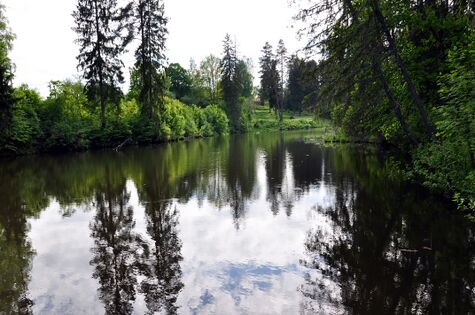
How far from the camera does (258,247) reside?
7980mm

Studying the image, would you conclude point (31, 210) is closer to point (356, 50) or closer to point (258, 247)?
point (258, 247)

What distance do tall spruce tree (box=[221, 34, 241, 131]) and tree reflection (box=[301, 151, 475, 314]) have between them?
176ft

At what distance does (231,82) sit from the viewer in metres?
63.2

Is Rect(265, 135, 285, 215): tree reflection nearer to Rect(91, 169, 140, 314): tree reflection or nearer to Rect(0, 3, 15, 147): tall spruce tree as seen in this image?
Rect(91, 169, 140, 314): tree reflection

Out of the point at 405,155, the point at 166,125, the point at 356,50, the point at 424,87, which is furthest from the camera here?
the point at 166,125

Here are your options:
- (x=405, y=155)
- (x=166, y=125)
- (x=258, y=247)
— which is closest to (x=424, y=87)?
(x=405, y=155)

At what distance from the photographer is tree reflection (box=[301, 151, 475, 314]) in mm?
5375

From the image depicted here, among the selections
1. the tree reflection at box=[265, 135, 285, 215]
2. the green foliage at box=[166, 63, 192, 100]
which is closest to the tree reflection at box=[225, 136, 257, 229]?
the tree reflection at box=[265, 135, 285, 215]

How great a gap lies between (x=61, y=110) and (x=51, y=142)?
305cm

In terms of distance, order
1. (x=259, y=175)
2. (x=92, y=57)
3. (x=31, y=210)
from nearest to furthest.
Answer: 1. (x=31, y=210)
2. (x=259, y=175)
3. (x=92, y=57)

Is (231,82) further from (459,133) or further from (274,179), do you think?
(459,133)

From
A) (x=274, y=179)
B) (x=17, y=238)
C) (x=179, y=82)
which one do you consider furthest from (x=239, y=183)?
(x=179, y=82)

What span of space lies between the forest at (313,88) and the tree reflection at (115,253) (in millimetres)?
7152

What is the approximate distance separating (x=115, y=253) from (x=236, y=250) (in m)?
2.58
